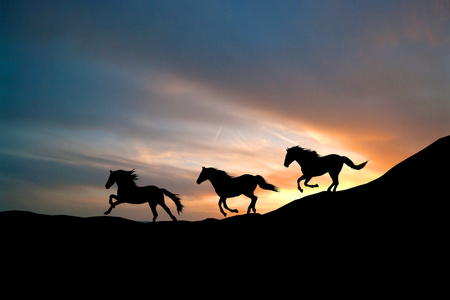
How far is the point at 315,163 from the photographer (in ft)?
40.4

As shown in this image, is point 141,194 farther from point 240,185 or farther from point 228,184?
point 240,185

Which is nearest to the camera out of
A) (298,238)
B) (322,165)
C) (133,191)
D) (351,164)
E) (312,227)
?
(298,238)

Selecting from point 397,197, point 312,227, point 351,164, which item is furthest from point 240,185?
point 397,197

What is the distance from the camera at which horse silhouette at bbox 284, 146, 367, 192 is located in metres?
12.2

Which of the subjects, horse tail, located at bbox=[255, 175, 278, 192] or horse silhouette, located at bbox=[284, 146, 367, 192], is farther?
horse tail, located at bbox=[255, 175, 278, 192]

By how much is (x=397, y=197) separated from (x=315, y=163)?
4526 millimetres

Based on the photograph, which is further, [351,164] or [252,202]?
[252,202]

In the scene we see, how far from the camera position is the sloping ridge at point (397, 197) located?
286 inches

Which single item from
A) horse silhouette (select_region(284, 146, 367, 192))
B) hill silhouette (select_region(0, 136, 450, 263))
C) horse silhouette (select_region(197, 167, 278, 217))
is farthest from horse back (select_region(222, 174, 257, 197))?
hill silhouette (select_region(0, 136, 450, 263))

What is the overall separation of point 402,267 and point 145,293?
214 inches

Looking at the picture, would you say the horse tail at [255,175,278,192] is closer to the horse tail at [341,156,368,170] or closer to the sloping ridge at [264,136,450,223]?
the horse tail at [341,156,368,170]

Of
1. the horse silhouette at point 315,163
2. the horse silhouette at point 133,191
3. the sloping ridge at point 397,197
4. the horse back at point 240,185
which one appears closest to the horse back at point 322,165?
the horse silhouette at point 315,163

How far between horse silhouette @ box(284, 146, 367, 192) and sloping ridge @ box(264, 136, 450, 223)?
88.6 inches

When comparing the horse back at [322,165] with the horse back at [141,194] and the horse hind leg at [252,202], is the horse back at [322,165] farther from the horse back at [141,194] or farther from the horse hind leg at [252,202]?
the horse back at [141,194]
